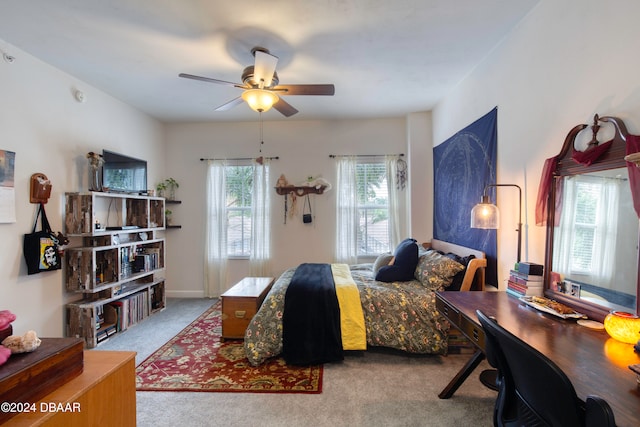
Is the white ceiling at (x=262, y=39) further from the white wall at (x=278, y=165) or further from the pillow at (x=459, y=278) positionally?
the pillow at (x=459, y=278)

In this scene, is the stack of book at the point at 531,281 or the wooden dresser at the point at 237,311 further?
the wooden dresser at the point at 237,311

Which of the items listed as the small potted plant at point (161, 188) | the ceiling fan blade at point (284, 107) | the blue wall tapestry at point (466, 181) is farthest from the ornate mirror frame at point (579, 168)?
the small potted plant at point (161, 188)

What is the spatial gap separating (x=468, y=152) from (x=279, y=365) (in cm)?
278

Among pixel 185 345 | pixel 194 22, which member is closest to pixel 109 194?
pixel 185 345

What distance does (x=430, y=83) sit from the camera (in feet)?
10.6

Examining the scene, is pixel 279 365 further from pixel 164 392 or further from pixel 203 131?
pixel 203 131

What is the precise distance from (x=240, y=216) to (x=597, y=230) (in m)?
4.10

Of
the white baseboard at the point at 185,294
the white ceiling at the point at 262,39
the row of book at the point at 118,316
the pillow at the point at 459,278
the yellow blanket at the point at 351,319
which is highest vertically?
the white ceiling at the point at 262,39

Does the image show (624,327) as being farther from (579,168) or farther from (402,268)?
(402,268)

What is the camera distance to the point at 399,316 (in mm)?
2561

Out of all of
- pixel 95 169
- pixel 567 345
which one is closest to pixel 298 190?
pixel 95 169

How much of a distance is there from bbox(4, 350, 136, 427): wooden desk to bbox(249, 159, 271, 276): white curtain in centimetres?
325

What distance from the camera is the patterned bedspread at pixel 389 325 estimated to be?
2.49 metres

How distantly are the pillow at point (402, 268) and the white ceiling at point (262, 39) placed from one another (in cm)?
187
